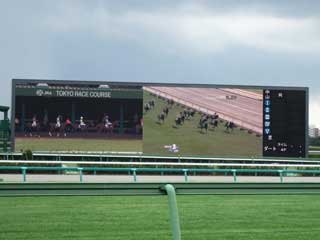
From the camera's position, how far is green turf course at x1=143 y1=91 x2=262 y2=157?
41.2 m

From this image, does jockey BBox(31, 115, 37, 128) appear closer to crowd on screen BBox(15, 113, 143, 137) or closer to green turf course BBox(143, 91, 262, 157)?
crowd on screen BBox(15, 113, 143, 137)

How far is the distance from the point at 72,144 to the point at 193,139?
7.81m

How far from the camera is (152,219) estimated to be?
1104 cm

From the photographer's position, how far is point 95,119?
132ft

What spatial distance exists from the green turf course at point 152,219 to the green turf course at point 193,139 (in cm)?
2557

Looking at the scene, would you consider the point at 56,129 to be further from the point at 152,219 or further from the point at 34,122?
the point at 152,219

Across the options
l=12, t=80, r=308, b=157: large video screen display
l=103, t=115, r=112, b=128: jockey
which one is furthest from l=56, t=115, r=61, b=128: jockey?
l=103, t=115, r=112, b=128: jockey

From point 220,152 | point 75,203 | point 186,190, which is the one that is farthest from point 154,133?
point 186,190

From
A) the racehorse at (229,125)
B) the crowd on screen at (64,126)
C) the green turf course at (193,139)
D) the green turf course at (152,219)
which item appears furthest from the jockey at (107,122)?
the green turf course at (152,219)

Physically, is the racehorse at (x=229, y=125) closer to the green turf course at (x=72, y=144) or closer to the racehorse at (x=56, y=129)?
the green turf course at (x=72, y=144)

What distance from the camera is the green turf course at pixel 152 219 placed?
9.21m

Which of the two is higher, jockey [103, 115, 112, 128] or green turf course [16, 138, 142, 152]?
jockey [103, 115, 112, 128]

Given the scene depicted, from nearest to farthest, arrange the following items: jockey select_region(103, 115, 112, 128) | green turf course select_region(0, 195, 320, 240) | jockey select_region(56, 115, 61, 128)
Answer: green turf course select_region(0, 195, 320, 240) < jockey select_region(56, 115, 61, 128) < jockey select_region(103, 115, 112, 128)

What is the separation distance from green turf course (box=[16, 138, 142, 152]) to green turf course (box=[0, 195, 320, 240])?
82.7 feet
